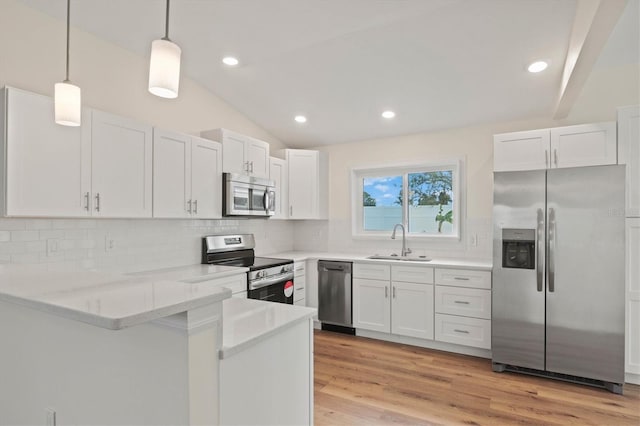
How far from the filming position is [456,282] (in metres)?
3.56

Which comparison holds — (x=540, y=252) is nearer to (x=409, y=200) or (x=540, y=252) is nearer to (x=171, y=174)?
(x=409, y=200)

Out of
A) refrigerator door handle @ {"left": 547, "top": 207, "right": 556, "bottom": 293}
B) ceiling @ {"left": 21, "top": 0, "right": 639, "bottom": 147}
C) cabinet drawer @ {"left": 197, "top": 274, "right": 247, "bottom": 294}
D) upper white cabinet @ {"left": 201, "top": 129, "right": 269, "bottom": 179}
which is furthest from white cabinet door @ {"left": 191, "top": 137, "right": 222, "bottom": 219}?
refrigerator door handle @ {"left": 547, "top": 207, "right": 556, "bottom": 293}

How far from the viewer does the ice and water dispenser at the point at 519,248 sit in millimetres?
3113

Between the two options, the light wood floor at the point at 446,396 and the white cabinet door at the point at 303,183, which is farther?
the white cabinet door at the point at 303,183

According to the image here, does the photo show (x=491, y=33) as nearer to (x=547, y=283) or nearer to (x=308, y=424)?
(x=547, y=283)

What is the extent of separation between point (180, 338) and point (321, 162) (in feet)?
13.0

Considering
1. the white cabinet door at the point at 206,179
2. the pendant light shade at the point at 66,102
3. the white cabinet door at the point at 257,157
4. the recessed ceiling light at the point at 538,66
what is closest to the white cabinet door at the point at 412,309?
the white cabinet door at the point at 257,157

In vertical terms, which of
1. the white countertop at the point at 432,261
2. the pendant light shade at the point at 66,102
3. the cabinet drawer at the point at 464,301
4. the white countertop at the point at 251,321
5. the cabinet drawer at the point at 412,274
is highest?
the pendant light shade at the point at 66,102

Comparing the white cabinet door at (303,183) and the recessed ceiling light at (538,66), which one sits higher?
the recessed ceiling light at (538,66)

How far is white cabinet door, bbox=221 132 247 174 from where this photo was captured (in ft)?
11.7

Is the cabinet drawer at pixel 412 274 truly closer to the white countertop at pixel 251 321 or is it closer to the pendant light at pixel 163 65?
the white countertop at pixel 251 321

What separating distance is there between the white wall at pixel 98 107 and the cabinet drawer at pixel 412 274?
6.43 ft

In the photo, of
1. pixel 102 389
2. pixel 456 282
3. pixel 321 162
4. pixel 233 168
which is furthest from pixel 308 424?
pixel 321 162

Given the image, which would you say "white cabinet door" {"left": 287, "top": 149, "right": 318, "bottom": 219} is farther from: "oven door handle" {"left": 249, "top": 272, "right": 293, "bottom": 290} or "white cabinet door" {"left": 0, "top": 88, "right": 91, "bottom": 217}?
"white cabinet door" {"left": 0, "top": 88, "right": 91, "bottom": 217}
